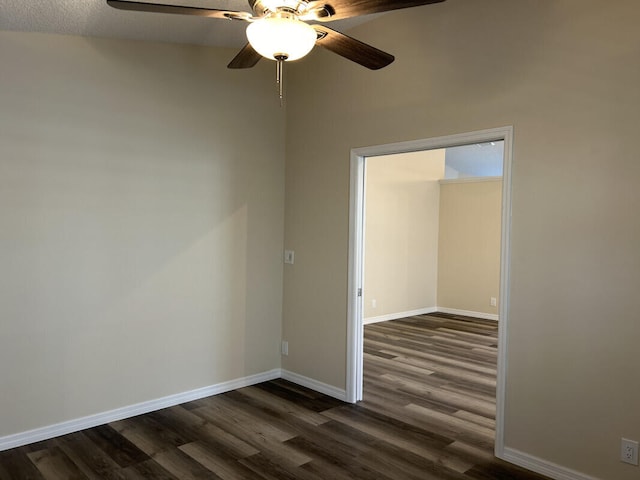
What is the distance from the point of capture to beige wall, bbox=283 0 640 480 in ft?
8.21

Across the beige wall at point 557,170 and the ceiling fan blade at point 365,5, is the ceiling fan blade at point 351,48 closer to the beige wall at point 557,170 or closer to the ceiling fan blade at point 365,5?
the ceiling fan blade at point 365,5

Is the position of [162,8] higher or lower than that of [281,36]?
higher

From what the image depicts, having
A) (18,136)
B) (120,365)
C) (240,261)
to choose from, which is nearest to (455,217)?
(240,261)

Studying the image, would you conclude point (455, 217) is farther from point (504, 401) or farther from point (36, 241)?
point (36, 241)

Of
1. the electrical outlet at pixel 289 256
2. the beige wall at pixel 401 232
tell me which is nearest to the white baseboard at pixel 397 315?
the beige wall at pixel 401 232

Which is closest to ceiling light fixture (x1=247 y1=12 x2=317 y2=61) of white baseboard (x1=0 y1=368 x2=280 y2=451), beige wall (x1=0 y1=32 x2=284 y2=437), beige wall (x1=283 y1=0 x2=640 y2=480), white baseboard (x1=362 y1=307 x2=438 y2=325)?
beige wall (x1=283 y1=0 x2=640 y2=480)

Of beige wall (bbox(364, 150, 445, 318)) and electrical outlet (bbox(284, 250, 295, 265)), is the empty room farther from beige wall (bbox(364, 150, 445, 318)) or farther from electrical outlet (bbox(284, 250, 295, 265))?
beige wall (bbox(364, 150, 445, 318))

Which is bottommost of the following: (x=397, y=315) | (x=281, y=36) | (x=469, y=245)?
(x=397, y=315)

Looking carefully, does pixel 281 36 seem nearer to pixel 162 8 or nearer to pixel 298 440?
pixel 162 8

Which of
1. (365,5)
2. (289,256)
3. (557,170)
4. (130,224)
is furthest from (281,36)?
(289,256)

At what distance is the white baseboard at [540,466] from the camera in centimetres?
269

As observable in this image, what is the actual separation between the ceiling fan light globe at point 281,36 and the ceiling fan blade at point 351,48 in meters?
0.18

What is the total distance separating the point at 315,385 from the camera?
4.14m

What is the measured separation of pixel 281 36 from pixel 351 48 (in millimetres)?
546
